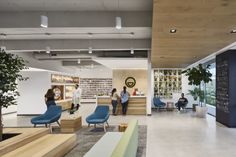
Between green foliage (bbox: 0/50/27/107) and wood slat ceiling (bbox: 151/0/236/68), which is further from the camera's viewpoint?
green foliage (bbox: 0/50/27/107)

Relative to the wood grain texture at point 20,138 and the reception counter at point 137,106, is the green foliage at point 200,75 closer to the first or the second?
the reception counter at point 137,106

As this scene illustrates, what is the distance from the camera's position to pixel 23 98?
14.4 meters

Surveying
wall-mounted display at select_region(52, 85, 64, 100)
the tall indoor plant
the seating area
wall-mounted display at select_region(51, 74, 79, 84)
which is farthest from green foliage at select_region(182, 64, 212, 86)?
the tall indoor plant

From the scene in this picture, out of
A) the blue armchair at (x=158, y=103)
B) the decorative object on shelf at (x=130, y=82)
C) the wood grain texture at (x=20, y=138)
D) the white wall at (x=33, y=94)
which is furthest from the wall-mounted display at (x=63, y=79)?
the wood grain texture at (x=20, y=138)

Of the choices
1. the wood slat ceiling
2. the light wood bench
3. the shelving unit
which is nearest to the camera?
the wood slat ceiling

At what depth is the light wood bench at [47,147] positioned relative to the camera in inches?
178

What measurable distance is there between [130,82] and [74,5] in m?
12.2

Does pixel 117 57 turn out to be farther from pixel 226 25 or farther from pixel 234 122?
pixel 226 25

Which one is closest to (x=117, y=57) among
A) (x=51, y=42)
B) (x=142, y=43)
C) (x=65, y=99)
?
(x=142, y=43)

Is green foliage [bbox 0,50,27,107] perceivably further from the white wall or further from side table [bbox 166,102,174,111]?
side table [bbox 166,102,174,111]

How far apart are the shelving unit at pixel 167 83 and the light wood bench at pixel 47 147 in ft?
39.5

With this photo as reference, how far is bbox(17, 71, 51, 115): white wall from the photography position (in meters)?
14.4

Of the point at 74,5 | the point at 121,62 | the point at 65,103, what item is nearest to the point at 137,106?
the point at 121,62

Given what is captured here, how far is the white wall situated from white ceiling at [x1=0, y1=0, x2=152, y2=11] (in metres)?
7.59
